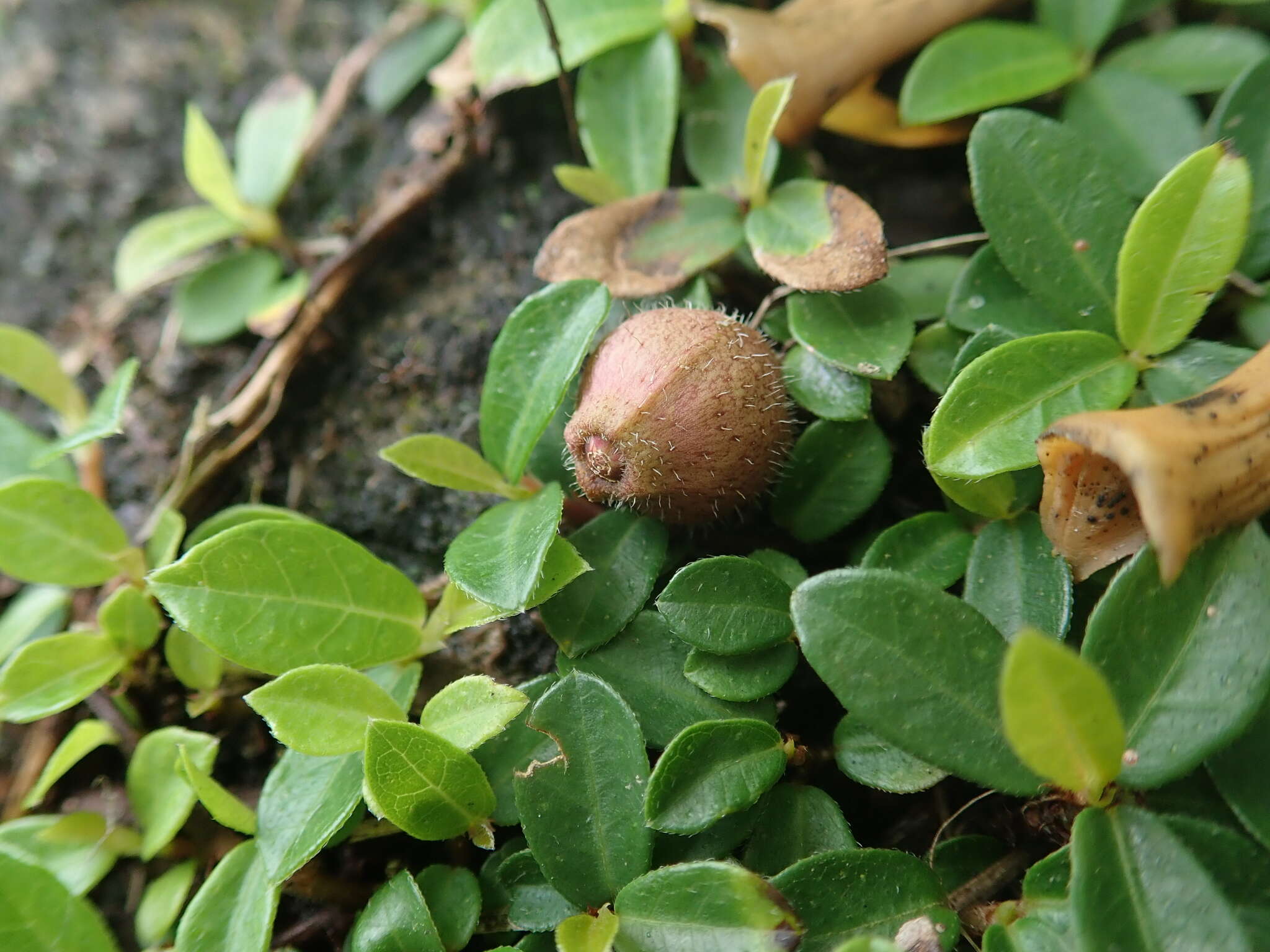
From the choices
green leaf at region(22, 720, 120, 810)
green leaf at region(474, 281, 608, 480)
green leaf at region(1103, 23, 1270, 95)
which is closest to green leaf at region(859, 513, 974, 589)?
green leaf at region(474, 281, 608, 480)

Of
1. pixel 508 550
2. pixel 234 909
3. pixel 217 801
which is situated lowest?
pixel 234 909

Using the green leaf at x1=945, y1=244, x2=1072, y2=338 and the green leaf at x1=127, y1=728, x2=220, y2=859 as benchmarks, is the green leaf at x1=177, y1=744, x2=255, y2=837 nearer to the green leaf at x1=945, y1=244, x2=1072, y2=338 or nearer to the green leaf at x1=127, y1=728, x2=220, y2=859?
the green leaf at x1=127, y1=728, x2=220, y2=859

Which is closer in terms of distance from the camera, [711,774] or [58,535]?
[711,774]

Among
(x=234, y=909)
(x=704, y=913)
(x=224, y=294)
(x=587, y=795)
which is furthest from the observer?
(x=224, y=294)

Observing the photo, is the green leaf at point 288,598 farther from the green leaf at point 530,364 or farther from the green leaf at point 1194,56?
the green leaf at point 1194,56

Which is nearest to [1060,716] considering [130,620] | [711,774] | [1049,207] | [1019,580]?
[1019,580]

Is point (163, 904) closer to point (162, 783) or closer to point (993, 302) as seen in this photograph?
point (162, 783)
